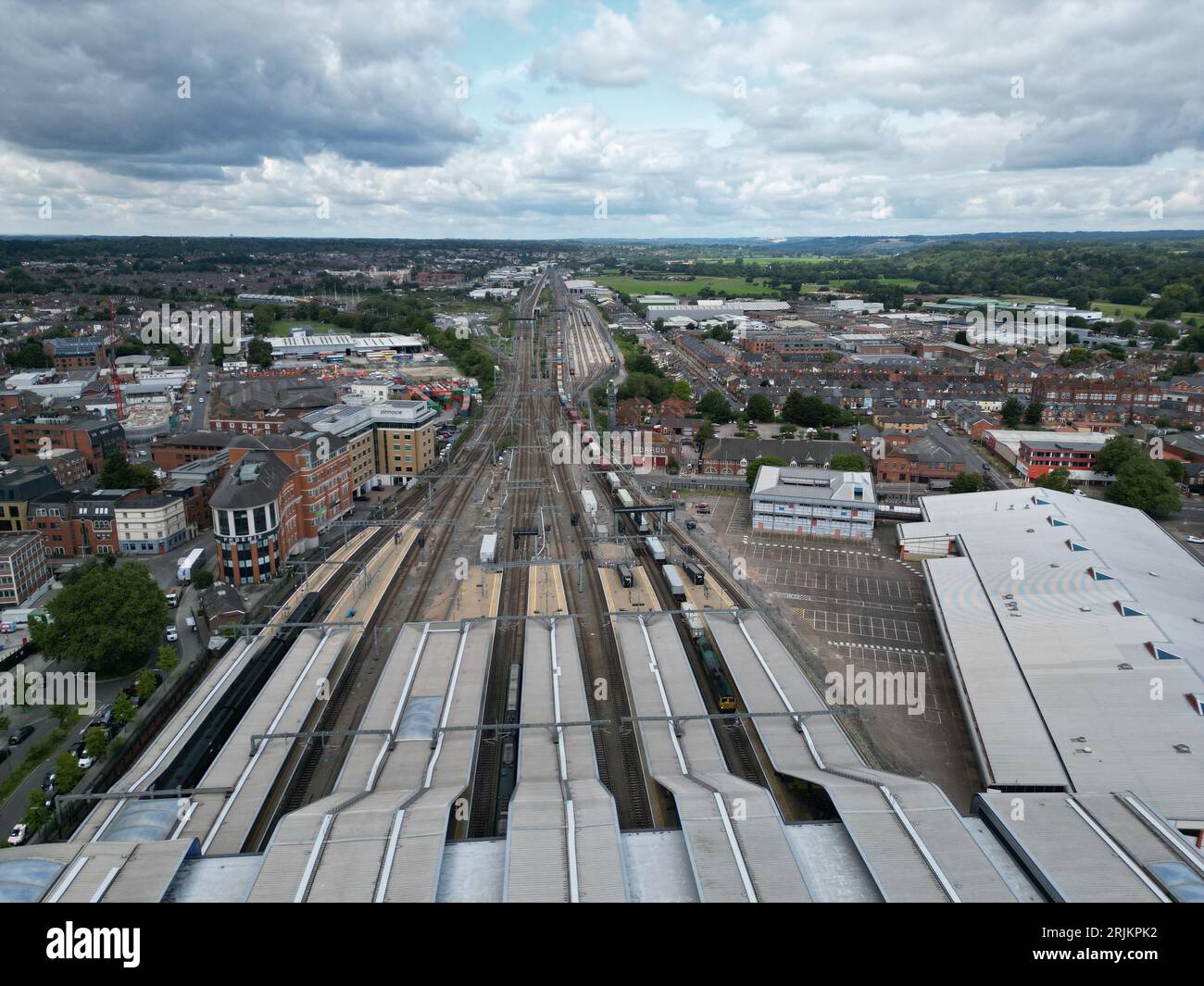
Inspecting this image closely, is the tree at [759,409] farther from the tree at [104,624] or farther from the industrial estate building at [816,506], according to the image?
the tree at [104,624]

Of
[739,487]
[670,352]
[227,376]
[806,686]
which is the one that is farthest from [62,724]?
[670,352]

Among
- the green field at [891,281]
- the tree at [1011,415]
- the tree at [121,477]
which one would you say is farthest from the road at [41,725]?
the green field at [891,281]

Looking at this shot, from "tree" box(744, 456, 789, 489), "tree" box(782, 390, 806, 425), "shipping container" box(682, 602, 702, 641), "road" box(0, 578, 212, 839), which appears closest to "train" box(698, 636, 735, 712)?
"shipping container" box(682, 602, 702, 641)

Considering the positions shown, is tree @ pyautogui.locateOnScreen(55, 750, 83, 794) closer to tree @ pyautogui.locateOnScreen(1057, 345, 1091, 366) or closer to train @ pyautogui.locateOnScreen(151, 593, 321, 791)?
train @ pyautogui.locateOnScreen(151, 593, 321, 791)

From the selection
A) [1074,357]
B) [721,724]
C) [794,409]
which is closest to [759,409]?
[794,409]

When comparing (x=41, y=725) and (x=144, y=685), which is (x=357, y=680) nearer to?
(x=144, y=685)
